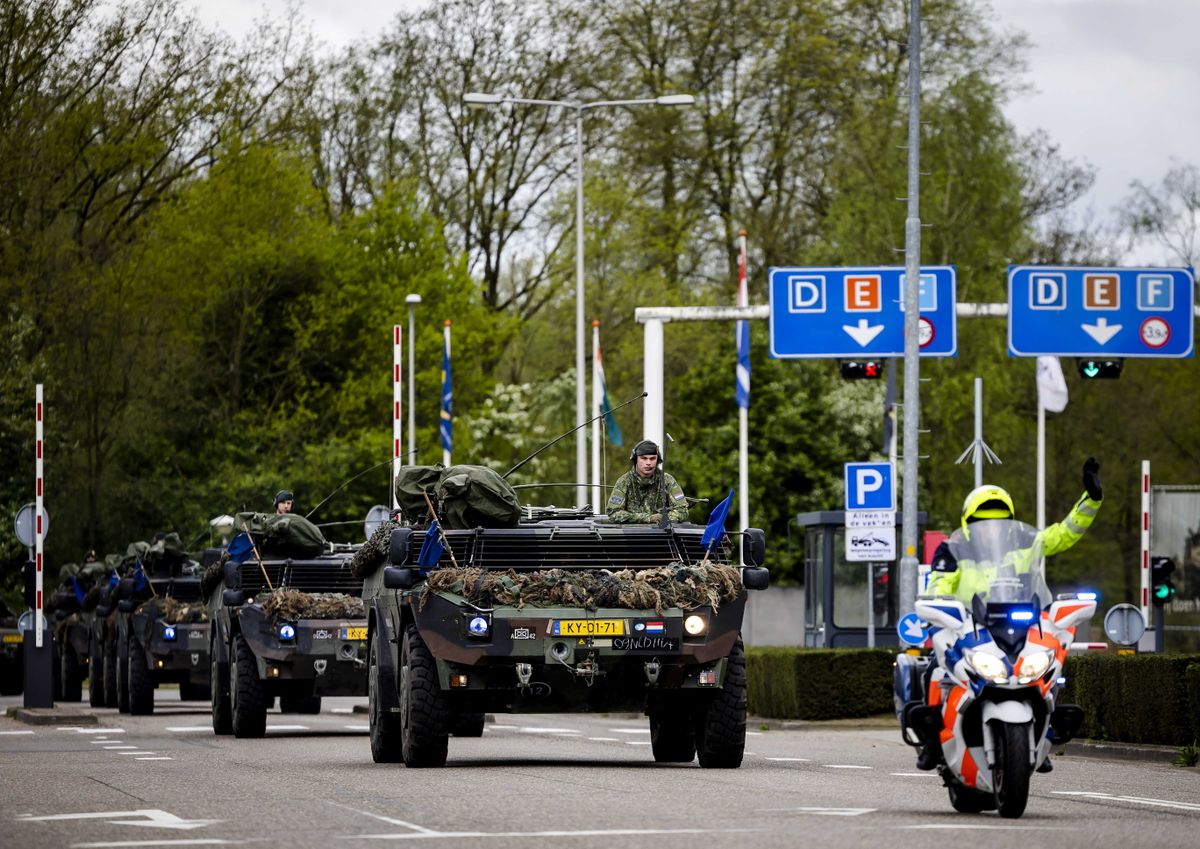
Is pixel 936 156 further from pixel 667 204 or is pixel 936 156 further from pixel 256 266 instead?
pixel 256 266

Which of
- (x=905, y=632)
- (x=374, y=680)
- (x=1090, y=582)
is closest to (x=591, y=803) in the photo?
(x=905, y=632)

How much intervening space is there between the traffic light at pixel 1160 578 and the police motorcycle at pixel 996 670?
1595 centimetres

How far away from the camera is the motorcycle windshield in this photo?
13.1 metres

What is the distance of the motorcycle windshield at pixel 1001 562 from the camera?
13.1 meters

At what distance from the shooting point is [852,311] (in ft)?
109

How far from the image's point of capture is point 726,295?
59938 mm

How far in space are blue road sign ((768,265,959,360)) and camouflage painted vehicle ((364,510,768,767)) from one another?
15620 millimetres

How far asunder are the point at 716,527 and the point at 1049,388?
32953 millimetres

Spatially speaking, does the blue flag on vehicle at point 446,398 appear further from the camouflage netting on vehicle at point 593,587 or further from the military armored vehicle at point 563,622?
the camouflage netting on vehicle at point 593,587

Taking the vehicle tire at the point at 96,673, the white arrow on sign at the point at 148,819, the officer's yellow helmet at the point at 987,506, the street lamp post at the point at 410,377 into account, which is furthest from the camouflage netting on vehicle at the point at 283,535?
the street lamp post at the point at 410,377

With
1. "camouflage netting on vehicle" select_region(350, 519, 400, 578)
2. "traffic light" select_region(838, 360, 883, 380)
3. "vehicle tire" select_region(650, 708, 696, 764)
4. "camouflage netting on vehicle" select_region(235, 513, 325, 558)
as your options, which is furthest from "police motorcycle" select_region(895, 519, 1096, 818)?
"traffic light" select_region(838, 360, 883, 380)

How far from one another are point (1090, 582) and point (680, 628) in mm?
47528

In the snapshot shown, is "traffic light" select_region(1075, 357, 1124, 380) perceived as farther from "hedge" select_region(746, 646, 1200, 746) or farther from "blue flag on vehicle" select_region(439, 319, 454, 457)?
"blue flag on vehicle" select_region(439, 319, 454, 457)

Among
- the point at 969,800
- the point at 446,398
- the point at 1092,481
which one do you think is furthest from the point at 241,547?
the point at 446,398
